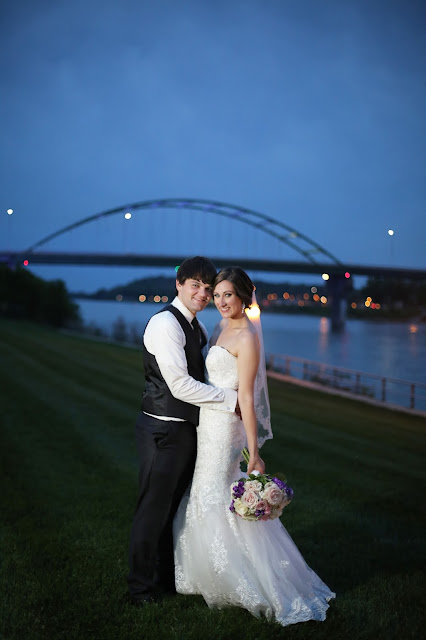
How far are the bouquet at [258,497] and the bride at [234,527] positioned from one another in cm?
14

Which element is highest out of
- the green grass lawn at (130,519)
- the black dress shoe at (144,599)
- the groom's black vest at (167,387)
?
the groom's black vest at (167,387)

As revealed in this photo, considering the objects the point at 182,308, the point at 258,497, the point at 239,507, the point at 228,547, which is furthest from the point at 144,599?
Result: the point at 182,308

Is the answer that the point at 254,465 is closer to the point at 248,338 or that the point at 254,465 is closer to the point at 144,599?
the point at 248,338

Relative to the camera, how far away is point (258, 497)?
327 cm

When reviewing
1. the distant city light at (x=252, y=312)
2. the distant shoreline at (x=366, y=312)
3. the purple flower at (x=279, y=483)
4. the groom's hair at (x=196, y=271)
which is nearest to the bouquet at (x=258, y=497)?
the purple flower at (x=279, y=483)

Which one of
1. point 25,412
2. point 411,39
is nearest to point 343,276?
point 411,39

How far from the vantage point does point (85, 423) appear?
9.90m

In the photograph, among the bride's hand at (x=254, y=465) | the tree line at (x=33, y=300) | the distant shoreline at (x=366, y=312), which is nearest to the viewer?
the bride's hand at (x=254, y=465)

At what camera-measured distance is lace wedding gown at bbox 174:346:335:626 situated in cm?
338

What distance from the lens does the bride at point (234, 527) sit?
3389 mm

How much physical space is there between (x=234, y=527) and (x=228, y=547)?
4.6 inches

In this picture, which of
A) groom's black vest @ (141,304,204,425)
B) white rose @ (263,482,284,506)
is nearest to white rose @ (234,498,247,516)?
white rose @ (263,482,284,506)

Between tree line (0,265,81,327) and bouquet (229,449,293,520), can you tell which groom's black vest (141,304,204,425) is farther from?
tree line (0,265,81,327)

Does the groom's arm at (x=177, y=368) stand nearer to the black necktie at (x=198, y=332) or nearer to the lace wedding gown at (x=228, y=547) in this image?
the lace wedding gown at (x=228, y=547)
